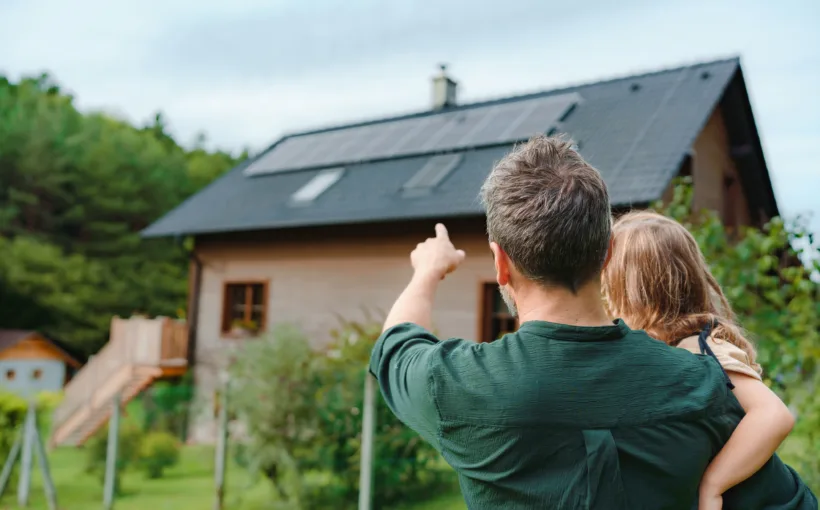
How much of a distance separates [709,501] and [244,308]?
14.5 m

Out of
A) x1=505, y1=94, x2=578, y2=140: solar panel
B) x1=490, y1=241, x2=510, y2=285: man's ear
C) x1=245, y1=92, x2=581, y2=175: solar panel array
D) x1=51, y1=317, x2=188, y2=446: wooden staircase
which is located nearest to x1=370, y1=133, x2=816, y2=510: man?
x1=490, y1=241, x2=510, y2=285: man's ear

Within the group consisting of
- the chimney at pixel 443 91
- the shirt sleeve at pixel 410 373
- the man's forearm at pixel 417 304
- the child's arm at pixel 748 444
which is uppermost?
the chimney at pixel 443 91

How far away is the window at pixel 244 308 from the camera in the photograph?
48.4 feet

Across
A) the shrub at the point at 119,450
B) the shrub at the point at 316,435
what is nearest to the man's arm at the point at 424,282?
the shrub at the point at 316,435

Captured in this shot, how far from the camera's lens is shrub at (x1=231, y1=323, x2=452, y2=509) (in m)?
6.41

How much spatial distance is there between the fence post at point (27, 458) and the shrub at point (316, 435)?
2.90m

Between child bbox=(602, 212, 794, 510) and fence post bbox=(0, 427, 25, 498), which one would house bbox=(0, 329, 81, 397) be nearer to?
fence post bbox=(0, 427, 25, 498)

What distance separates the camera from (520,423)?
1.23 m

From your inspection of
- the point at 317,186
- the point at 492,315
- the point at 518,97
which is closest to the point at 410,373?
the point at 492,315

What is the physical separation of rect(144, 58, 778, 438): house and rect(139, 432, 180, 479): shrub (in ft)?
11.0

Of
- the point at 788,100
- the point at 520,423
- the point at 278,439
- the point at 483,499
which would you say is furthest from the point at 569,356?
the point at 788,100

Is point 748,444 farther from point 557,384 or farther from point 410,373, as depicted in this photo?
point 410,373

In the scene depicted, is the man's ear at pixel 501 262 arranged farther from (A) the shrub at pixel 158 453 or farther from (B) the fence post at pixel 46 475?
(B) the fence post at pixel 46 475

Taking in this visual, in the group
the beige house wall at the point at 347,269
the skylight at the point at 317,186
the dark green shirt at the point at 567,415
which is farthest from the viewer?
the skylight at the point at 317,186
